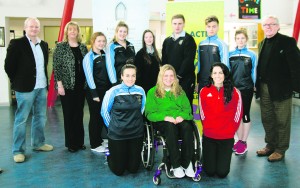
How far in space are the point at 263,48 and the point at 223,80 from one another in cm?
84

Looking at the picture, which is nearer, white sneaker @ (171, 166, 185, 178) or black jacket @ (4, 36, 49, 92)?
white sneaker @ (171, 166, 185, 178)

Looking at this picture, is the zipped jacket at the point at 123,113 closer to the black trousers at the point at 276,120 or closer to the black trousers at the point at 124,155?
the black trousers at the point at 124,155

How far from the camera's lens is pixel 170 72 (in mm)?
2959

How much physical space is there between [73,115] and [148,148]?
119 centimetres

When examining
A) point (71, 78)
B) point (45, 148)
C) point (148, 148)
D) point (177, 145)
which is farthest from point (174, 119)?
point (45, 148)

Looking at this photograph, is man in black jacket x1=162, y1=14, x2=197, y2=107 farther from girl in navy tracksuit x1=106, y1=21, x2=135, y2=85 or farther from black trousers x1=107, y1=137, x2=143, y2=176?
black trousers x1=107, y1=137, x2=143, y2=176

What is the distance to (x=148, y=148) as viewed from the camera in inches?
112

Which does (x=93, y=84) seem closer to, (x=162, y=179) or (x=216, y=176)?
(x=162, y=179)

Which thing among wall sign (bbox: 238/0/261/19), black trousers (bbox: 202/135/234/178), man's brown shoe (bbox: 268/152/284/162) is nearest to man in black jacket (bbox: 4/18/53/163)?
black trousers (bbox: 202/135/234/178)

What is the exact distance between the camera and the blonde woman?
344cm

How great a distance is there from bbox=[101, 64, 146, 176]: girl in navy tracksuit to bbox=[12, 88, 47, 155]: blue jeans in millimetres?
920

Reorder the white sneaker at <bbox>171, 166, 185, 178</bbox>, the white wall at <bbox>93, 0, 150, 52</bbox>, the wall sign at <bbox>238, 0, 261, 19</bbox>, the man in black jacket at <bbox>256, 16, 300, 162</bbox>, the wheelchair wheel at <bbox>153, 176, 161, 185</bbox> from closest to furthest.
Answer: the wheelchair wheel at <bbox>153, 176, 161, 185</bbox>
the white sneaker at <bbox>171, 166, 185, 178</bbox>
the man in black jacket at <bbox>256, 16, 300, 162</bbox>
the white wall at <bbox>93, 0, 150, 52</bbox>
the wall sign at <bbox>238, 0, 261, 19</bbox>

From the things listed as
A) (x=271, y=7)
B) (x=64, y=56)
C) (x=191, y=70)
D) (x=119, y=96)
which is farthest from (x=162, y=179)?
(x=271, y=7)

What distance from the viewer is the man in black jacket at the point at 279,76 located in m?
3.13
